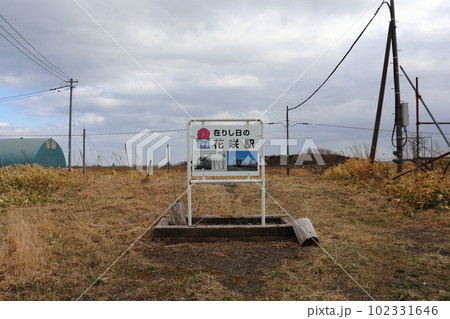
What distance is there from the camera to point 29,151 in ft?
95.7

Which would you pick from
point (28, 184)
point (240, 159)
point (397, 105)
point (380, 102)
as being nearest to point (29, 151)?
point (28, 184)

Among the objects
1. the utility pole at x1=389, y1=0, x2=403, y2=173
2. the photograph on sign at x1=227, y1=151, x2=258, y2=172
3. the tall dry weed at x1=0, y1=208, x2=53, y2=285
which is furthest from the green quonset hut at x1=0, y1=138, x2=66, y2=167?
the photograph on sign at x1=227, y1=151, x2=258, y2=172

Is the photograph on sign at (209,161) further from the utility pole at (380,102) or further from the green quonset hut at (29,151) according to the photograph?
the green quonset hut at (29,151)

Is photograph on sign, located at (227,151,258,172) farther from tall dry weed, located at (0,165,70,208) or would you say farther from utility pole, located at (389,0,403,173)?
utility pole, located at (389,0,403,173)

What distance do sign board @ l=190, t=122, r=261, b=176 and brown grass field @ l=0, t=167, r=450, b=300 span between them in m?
1.44

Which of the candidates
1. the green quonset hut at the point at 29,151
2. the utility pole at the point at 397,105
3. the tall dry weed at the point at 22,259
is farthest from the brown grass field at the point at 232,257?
the green quonset hut at the point at 29,151

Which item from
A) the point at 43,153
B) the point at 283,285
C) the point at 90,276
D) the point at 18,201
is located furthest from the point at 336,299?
the point at 43,153

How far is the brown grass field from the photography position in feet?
13.7

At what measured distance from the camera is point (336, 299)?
389cm

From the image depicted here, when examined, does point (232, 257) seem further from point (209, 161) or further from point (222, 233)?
point (209, 161)

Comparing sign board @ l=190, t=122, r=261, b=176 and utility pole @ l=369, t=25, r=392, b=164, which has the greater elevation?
utility pole @ l=369, t=25, r=392, b=164

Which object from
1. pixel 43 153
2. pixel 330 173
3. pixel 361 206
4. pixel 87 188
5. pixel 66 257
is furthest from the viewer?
pixel 43 153

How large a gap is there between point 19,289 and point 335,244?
457 centimetres

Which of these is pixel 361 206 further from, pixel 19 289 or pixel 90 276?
pixel 19 289
